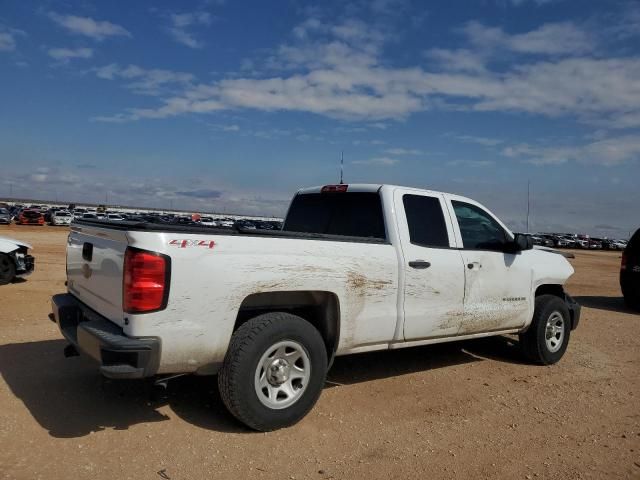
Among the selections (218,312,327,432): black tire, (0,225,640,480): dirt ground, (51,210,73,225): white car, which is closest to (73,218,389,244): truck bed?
(218,312,327,432): black tire

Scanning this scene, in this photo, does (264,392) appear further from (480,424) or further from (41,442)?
(480,424)

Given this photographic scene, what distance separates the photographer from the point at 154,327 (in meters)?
3.50

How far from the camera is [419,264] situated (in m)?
4.84

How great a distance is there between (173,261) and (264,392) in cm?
126

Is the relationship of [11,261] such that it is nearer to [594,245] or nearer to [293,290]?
[293,290]

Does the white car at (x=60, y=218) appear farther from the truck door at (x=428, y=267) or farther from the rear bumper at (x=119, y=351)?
the rear bumper at (x=119, y=351)

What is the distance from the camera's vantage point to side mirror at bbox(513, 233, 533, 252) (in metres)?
5.56

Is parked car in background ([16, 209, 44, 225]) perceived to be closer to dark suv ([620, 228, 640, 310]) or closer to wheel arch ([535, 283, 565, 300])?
dark suv ([620, 228, 640, 310])

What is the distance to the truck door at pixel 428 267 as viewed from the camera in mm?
4816

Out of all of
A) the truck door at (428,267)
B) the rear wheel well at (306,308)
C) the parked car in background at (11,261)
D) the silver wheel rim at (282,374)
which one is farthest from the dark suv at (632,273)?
the parked car in background at (11,261)

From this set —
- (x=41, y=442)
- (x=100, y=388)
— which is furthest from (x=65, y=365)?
(x=41, y=442)

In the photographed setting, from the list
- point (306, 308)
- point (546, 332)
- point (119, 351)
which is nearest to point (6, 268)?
point (306, 308)

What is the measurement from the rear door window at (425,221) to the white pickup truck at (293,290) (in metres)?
0.01

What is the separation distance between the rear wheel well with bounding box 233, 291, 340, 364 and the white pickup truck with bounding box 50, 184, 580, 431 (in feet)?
0.04
